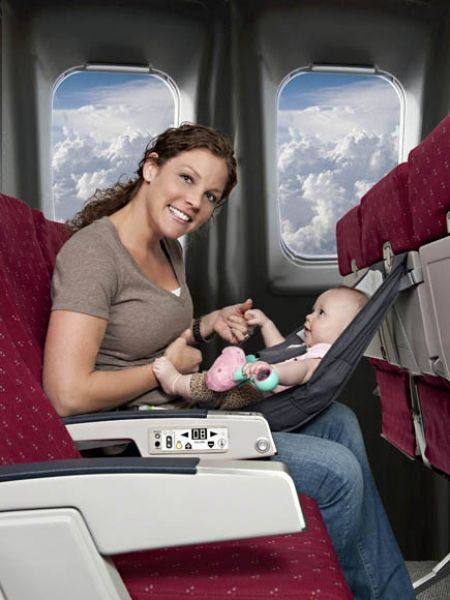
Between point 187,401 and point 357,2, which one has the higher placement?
point 357,2

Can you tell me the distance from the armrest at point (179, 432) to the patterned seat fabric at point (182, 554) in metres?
0.24

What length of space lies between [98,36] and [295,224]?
1.23m

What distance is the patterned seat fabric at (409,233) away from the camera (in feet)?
5.41

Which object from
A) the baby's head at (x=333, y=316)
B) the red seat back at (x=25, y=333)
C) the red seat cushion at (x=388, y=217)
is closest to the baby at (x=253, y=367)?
the baby's head at (x=333, y=316)

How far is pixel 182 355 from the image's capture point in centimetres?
198

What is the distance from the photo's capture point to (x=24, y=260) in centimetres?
179

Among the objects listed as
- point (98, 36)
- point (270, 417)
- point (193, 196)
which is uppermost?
point (98, 36)

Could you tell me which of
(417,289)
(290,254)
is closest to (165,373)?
(417,289)

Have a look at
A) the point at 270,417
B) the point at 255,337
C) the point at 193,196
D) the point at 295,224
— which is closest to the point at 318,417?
the point at 270,417

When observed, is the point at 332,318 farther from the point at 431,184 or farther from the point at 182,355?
the point at 431,184

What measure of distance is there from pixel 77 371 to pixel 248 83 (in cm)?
219

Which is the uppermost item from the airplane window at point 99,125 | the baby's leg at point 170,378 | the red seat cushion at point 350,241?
the airplane window at point 99,125

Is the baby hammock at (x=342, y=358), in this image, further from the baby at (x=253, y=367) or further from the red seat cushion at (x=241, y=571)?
the red seat cushion at (x=241, y=571)

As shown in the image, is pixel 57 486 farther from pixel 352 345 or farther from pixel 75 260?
pixel 352 345
